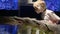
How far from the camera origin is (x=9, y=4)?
2.56m

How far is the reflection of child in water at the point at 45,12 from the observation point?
101 inches

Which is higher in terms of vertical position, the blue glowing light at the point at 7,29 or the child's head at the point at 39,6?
the child's head at the point at 39,6

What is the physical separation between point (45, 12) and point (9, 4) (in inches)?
14.5

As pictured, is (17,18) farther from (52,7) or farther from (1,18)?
(52,7)

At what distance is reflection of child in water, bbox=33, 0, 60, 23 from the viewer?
2557mm

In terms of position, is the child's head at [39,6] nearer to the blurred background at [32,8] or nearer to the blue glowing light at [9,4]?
the blurred background at [32,8]

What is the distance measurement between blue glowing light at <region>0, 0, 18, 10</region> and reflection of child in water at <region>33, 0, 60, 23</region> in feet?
0.62

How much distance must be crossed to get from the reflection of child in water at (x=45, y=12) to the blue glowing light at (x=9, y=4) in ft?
0.62

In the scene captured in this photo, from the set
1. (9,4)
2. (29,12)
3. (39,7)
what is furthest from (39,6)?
(9,4)

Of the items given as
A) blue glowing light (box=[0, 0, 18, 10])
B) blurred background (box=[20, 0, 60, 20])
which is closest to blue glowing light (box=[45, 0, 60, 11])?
blurred background (box=[20, 0, 60, 20])

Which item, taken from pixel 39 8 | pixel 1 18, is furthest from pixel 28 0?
pixel 1 18

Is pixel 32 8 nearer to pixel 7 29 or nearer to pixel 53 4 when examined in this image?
pixel 53 4

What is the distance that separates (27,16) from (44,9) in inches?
7.3

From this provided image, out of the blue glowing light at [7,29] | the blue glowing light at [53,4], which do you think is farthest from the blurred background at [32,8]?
the blue glowing light at [7,29]
